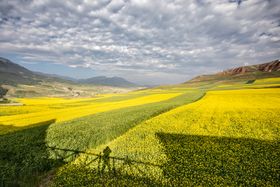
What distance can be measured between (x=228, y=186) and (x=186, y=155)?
4.10 m

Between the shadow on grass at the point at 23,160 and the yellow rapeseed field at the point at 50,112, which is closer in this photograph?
the shadow on grass at the point at 23,160

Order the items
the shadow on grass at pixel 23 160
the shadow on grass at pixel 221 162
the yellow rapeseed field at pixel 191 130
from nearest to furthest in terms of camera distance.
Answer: the shadow on grass at pixel 221 162 < the shadow on grass at pixel 23 160 < the yellow rapeseed field at pixel 191 130

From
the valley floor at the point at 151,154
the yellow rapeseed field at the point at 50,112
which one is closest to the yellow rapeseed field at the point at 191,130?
the valley floor at the point at 151,154

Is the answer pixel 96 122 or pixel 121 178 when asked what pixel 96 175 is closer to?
pixel 121 178

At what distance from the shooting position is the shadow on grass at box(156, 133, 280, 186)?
11.2 m

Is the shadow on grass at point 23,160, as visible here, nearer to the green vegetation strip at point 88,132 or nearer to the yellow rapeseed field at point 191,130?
the green vegetation strip at point 88,132

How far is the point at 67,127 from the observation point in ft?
75.4

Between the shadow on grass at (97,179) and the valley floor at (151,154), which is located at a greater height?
the valley floor at (151,154)

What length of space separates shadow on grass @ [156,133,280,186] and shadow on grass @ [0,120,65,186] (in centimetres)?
917

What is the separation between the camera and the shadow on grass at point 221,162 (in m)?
11.2

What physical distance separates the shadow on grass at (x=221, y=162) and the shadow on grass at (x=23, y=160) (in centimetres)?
917

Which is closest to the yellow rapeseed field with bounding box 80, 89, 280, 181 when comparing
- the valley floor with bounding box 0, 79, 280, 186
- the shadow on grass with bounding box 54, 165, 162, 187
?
the valley floor with bounding box 0, 79, 280, 186

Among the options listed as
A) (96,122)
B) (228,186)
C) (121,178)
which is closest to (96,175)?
(121,178)

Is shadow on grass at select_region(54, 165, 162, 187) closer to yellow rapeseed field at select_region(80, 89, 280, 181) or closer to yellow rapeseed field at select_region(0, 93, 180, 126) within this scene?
yellow rapeseed field at select_region(80, 89, 280, 181)
